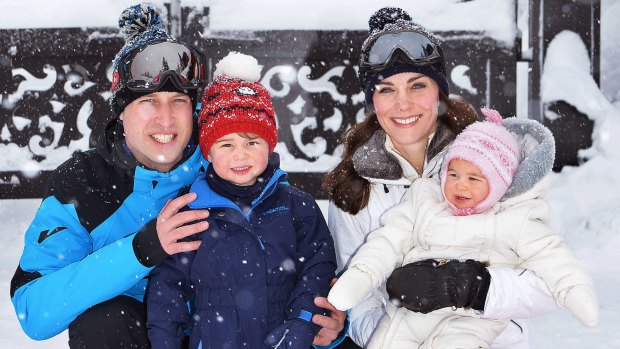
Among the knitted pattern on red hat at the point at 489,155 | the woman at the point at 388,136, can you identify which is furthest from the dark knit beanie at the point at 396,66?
the knitted pattern on red hat at the point at 489,155

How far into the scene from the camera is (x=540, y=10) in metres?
7.05

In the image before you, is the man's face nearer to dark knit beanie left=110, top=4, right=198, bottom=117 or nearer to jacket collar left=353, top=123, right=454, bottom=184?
dark knit beanie left=110, top=4, right=198, bottom=117

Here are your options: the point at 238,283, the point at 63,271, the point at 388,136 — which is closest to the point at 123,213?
the point at 63,271

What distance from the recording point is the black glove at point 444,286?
2.56m

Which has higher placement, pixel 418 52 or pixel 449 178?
pixel 418 52

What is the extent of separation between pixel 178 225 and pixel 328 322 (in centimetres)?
72

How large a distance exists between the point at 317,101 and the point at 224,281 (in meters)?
4.00

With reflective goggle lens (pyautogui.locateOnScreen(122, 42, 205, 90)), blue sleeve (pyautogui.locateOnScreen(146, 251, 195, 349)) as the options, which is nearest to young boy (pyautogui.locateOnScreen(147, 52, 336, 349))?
blue sleeve (pyautogui.locateOnScreen(146, 251, 195, 349))

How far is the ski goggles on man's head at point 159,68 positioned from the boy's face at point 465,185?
3.88 ft

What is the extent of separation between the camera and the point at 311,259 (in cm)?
285

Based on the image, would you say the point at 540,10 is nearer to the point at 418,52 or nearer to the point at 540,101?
the point at 540,101

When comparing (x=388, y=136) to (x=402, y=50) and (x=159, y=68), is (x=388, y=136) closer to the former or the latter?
(x=402, y=50)

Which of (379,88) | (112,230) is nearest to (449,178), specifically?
(379,88)

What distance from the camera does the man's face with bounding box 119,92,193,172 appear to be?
286 cm
